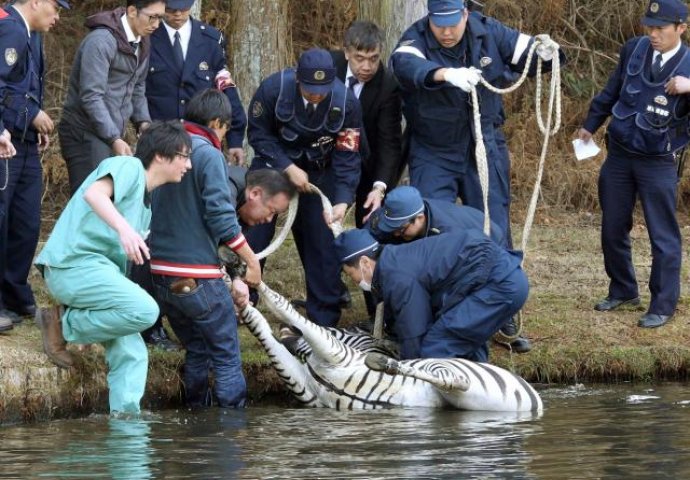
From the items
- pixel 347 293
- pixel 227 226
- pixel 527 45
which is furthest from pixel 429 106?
pixel 227 226

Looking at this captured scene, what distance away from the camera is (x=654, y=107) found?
9656mm

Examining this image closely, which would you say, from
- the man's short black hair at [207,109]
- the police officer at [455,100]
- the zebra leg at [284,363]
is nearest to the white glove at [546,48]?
the police officer at [455,100]

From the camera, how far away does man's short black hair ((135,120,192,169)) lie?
24.7ft

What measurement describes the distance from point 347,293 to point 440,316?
5.04ft

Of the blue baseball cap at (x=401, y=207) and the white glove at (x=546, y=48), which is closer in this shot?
the blue baseball cap at (x=401, y=207)

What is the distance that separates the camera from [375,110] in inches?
378

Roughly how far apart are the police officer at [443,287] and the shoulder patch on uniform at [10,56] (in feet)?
7.50

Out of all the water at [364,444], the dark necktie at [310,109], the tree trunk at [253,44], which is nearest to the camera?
the water at [364,444]

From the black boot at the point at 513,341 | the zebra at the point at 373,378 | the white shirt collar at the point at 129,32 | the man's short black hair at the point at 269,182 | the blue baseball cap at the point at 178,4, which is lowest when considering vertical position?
the zebra at the point at 373,378

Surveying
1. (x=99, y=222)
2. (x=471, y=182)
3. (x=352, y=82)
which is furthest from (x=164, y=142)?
(x=471, y=182)

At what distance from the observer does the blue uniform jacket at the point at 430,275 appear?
325 inches

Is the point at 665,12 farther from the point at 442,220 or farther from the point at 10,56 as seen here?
the point at 10,56

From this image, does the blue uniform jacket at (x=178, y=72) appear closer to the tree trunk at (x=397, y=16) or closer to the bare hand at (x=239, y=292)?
the bare hand at (x=239, y=292)

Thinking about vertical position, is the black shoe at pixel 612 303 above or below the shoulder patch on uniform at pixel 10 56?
below
